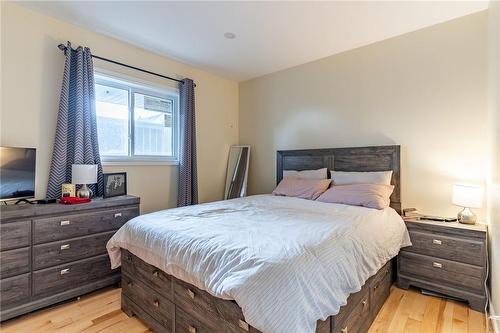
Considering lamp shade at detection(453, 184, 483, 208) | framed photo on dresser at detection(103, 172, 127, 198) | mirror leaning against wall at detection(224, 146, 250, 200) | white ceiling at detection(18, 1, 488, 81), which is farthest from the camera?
mirror leaning against wall at detection(224, 146, 250, 200)

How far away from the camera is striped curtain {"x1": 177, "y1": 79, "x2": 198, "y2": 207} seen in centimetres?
342

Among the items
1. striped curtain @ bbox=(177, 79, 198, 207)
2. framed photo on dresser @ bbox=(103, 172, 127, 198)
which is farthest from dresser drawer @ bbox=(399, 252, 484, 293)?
framed photo on dresser @ bbox=(103, 172, 127, 198)

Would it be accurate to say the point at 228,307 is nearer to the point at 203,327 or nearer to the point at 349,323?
the point at 203,327

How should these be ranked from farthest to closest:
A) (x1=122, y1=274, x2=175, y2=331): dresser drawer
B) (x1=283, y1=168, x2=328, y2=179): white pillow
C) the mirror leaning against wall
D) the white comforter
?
1. the mirror leaning against wall
2. (x1=283, y1=168, x2=328, y2=179): white pillow
3. (x1=122, y1=274, x2=175, y2=331): dresser drawer
4. the white comforter

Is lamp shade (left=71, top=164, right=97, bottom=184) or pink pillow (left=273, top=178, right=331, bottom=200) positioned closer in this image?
lamp shade (left=71, top=164, right=97, bottom=184)

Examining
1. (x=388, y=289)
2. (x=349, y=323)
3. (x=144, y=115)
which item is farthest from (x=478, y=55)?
(x=144, y=115)

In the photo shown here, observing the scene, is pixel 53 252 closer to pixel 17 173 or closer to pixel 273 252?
pixel 17 173

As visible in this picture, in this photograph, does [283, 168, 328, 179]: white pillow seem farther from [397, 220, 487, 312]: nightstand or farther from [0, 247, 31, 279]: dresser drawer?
[0, 247, 31, 279]: dresser drawer

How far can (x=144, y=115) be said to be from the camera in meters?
3.29

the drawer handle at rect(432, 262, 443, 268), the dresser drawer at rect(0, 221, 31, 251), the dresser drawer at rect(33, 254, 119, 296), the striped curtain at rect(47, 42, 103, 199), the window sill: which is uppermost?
the striped curtain at rect(47, 42, 103, 199)

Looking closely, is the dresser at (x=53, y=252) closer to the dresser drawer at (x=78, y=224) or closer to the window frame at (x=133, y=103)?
the dresser drawer at (x=78, y=224)

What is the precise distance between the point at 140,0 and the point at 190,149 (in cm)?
180

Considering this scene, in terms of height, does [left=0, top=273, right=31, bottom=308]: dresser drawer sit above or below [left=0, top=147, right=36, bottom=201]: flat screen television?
below

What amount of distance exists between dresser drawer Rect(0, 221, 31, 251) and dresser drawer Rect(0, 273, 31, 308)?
252 millimetres
